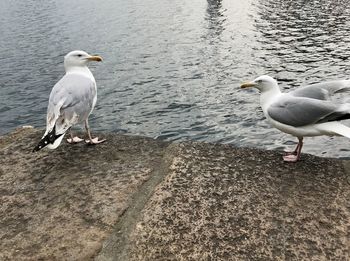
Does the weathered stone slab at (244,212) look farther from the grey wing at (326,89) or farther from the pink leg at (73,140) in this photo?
the pink leg at (73,140)

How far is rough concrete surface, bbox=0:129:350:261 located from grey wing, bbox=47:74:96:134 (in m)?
0.76

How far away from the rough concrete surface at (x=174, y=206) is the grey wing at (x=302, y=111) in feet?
1.70

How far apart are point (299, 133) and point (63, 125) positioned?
110 inches

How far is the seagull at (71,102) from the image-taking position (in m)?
4.70

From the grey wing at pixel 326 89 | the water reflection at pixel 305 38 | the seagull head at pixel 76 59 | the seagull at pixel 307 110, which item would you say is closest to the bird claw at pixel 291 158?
the seagull at pixel 307 110

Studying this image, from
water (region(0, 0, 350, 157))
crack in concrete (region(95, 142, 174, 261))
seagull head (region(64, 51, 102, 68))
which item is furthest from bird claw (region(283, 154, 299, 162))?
water (region(0, 0, 350, 157))

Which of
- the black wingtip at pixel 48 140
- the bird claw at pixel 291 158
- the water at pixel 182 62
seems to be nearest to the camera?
the bird claw at pixel 291 158

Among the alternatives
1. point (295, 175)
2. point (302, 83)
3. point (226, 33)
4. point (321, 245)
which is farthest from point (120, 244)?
point (226, 33)

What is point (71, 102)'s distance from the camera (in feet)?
16.9

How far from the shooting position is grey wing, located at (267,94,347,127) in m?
4.35

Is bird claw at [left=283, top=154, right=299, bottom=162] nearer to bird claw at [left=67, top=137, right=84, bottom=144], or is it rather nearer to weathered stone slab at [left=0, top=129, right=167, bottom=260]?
weathered stone slab at [left=0, top=129, right=167, bottom=260]

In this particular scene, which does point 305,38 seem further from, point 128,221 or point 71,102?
point 128,221

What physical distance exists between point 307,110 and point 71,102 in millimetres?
2872

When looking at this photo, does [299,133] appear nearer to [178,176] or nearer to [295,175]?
[295,175]
